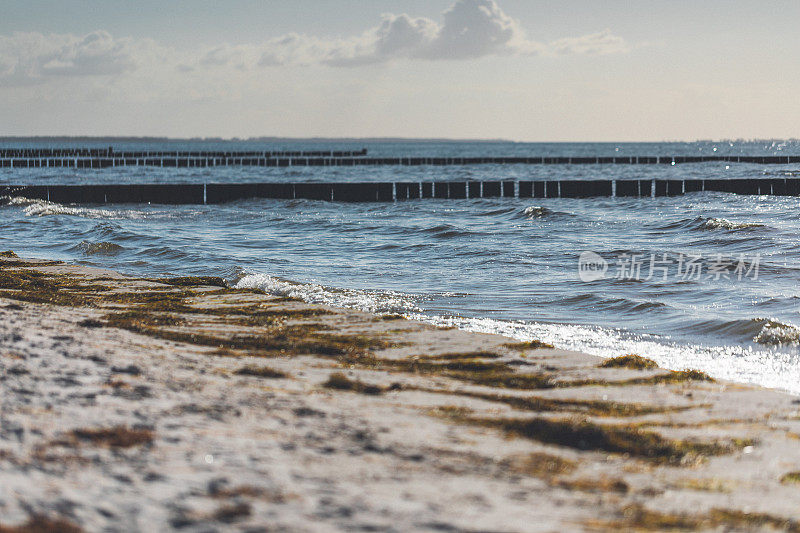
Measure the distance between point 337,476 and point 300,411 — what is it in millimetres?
855

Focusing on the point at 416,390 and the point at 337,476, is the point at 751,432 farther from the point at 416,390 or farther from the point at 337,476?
the point at 337,476

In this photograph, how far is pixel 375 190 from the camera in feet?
93.7

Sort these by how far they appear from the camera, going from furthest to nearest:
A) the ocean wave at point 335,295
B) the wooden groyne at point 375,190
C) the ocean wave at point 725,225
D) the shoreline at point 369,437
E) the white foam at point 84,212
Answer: the wooden groyne at point 375,190
the white foam at point 84,212
the ocean wave at point 725,225
the ocean wave at point 335,295
the shoreline at point 369,437

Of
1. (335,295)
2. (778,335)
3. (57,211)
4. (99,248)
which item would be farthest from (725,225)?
(57,211)

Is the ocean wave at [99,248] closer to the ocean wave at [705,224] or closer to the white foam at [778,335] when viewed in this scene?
the white foam at [778,335]

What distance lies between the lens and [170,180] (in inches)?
1689

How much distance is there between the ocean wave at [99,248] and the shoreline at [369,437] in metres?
8.96

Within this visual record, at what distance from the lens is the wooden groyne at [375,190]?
1058 inches

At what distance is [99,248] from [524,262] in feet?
26.1

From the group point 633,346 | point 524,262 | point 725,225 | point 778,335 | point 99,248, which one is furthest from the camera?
point 725,225

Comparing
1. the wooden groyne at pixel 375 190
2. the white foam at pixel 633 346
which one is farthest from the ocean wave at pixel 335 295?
the wooden groyne at pixel 375 190

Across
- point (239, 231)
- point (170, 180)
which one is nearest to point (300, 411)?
point (239, 231)

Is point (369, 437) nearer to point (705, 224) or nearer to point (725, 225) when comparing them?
point (725, 225)

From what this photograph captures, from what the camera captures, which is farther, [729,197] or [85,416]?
[729,197]
